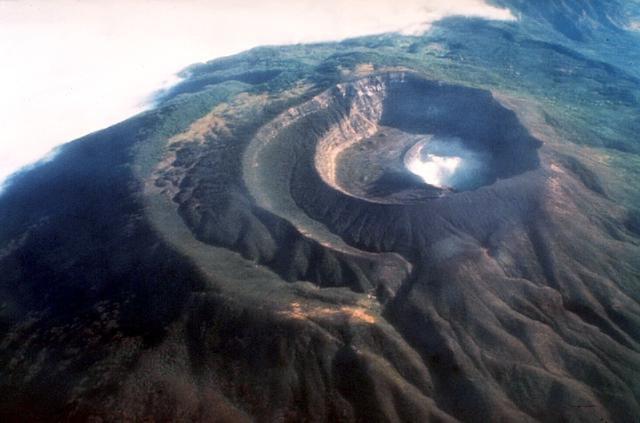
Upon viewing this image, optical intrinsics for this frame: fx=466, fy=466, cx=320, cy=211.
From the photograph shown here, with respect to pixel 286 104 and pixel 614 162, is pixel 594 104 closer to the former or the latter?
pixel 614 162

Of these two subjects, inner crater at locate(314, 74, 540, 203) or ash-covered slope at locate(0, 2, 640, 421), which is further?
inner crater at locate(314, 74, 540, 203)

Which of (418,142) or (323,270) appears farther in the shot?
(418,142)

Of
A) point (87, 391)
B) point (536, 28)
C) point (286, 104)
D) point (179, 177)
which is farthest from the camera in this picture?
point (536, 28)

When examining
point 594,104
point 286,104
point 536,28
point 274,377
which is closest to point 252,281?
point 274,377

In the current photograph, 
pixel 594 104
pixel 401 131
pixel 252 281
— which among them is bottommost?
pixel 594 104
